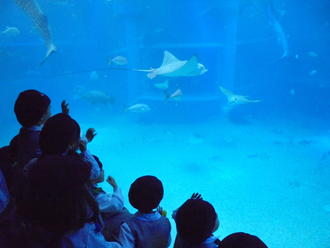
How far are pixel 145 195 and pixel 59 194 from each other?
0.66 m

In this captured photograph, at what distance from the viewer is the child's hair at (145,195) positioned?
181 cm

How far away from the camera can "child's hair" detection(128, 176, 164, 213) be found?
1812 millimetres

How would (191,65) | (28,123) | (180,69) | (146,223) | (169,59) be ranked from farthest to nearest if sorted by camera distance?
1. (169,59)
2. (180,69)
3. (191,65)
4. (28,123)
5. (146,223)

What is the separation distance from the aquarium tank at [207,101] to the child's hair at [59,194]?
2.27 meters

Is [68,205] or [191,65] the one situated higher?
[191,65]

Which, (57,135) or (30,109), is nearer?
(57,135)

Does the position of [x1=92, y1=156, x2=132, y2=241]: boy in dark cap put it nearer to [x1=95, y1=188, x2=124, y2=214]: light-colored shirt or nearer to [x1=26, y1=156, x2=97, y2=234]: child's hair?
[x1=95, y1=188, x2=124, y2=214]: light-colored shirt

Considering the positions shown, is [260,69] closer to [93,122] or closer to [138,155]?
[93,122]

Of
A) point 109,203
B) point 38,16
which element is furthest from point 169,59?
point 109,203

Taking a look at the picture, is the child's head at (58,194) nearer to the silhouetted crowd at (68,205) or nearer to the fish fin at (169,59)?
the silhouetted crowd at (68,205)

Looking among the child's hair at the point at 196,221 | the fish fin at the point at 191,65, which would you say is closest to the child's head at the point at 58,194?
the child's hair at the point at 196,221

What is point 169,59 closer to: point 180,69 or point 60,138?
point 180,69

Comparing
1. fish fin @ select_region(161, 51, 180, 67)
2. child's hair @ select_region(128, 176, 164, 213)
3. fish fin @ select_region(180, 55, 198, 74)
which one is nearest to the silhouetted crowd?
child's hair @ select_region(128, 176, 164, 213)

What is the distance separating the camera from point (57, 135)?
5.50 ft
